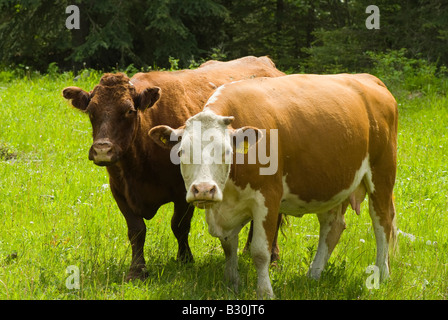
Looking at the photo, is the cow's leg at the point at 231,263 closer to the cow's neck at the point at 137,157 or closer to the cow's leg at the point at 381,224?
the cow's neck at the point at 137,157

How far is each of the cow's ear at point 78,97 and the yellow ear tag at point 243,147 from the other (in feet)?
5.21

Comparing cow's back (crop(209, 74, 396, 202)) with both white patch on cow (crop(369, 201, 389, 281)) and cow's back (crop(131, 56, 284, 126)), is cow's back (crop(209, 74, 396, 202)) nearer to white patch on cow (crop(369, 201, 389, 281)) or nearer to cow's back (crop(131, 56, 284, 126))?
white patch on cow (crop(369, 201, 389, 281))

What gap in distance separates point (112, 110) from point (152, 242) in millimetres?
1781

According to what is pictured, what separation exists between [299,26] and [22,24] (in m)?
9.90

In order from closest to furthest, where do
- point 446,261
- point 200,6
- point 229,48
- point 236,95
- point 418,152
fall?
1. point 236,95
2. point 446,261
3. point 418,152
4. point 200,6
5. point 229,48

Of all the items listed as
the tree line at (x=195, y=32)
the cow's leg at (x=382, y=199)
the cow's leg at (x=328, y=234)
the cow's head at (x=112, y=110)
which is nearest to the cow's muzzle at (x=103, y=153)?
the cow's head at (x=112, y=110)

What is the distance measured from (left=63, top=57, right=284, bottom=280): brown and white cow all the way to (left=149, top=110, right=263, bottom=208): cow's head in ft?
2.39

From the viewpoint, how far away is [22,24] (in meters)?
17.6

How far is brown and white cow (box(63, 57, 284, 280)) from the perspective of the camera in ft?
17.1

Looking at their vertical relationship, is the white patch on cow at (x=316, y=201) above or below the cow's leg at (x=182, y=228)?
above

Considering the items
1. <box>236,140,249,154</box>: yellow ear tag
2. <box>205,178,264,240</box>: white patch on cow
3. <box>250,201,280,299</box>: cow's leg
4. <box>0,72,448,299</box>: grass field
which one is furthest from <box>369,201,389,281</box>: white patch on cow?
<box>236,140,249,154</box>: yellow ear tag

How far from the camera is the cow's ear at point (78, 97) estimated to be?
5419 millimetres

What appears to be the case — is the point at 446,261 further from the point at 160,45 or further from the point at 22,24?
the point at 22,24

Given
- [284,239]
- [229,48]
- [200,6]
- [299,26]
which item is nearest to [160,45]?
[200,6]
